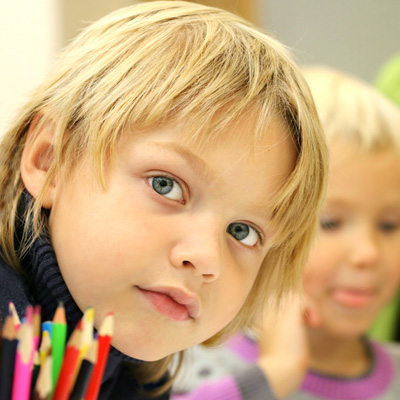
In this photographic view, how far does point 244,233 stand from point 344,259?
396 millimetres

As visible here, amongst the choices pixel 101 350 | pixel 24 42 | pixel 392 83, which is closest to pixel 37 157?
pixel 101 350

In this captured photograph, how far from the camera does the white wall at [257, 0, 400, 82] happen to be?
4.34ft

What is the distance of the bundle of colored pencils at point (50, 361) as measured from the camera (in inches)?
12.2

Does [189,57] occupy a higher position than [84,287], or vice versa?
[189,57]

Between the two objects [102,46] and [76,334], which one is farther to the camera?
[102,46]

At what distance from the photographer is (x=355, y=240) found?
0.84m

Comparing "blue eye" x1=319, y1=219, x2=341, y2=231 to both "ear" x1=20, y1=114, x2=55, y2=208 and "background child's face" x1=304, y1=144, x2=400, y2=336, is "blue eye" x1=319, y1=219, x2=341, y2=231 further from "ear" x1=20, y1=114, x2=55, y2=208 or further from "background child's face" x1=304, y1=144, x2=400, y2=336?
"ear" x1=20, y1=114, x2=55, y2=208

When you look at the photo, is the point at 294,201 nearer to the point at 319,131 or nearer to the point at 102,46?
the point at 319,131

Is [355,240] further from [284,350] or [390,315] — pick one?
[390,315]

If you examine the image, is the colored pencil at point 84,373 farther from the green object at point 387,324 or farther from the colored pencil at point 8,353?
the green object at point 387,324

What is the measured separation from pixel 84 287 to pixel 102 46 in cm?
18

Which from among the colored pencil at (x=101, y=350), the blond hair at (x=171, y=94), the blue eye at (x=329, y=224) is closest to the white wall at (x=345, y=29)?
the blue eye at (x=329, y=224)

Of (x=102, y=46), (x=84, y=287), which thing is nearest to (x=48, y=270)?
(x=84, y=287)

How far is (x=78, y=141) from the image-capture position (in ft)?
1.51
